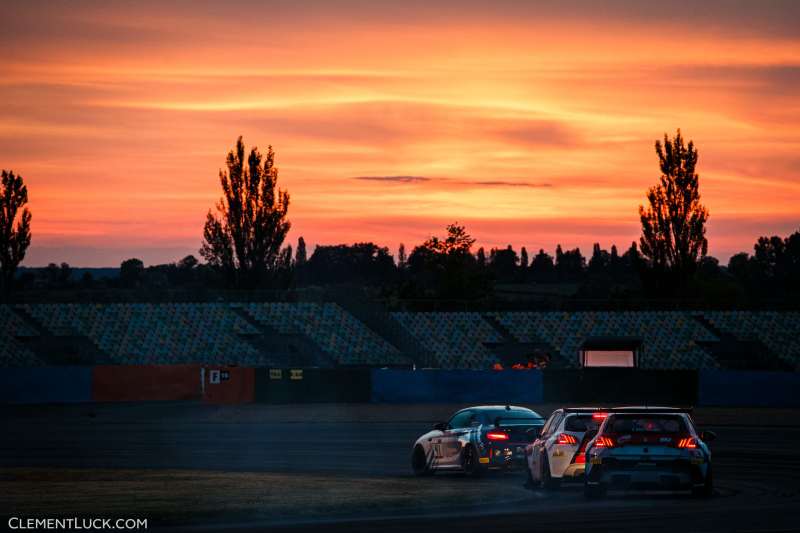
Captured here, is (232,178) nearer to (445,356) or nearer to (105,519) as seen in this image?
(445,356)

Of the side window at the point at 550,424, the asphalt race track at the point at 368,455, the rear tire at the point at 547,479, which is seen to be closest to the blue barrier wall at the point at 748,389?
the asphalt race track at the point at 368,455

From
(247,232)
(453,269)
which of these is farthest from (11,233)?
(453,269)

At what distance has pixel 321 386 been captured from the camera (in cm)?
6025

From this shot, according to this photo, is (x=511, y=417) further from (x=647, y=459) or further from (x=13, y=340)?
(x=13, y=340)

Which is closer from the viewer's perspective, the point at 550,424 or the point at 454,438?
the point at 550,424

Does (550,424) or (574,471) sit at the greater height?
(550,424)

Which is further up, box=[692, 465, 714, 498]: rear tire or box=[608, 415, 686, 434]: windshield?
box=[608, 415, 686, 434]: windshield

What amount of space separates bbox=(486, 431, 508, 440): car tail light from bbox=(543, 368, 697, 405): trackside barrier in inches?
Result: 1171

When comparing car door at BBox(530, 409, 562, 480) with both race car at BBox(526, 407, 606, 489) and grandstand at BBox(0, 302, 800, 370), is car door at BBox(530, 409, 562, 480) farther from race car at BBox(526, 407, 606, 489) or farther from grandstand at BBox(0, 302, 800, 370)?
grandstand at BBox(0, 302, 800, 370)

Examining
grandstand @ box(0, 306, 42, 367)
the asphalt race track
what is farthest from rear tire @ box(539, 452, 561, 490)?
grandstand @ box(0, 306, 42, 367)

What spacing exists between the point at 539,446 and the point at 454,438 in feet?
11.4

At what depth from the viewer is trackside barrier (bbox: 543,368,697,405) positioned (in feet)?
184

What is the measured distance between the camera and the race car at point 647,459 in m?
20.7

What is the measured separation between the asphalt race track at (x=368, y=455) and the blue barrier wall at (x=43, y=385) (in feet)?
14.4
